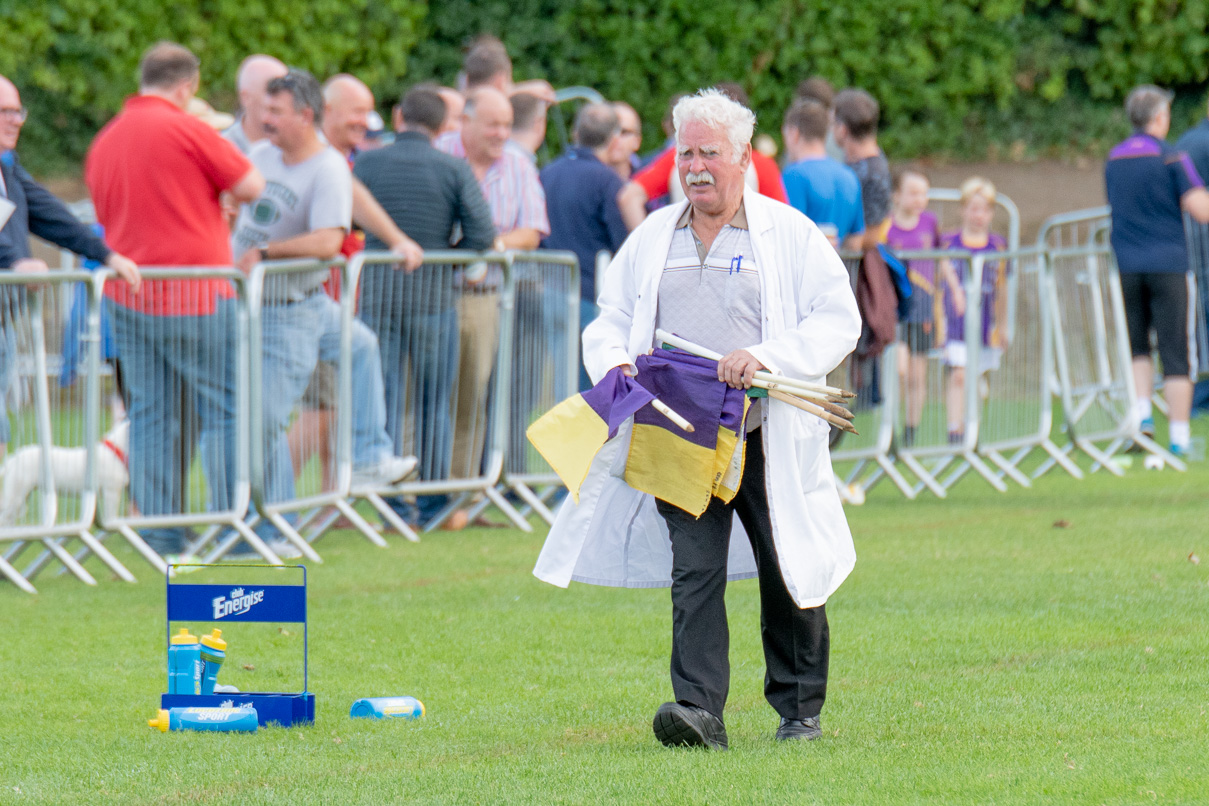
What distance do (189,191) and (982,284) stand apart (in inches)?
204

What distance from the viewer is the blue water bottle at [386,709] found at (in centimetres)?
567

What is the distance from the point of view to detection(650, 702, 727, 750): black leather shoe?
5.12 m

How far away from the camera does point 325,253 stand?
9.09 m

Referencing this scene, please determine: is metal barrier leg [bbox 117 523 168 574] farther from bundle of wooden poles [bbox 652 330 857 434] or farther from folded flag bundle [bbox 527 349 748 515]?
bundle of wooden poles [bbox 652 330 857 434]

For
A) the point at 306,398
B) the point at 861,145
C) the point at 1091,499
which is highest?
the point at 861,145

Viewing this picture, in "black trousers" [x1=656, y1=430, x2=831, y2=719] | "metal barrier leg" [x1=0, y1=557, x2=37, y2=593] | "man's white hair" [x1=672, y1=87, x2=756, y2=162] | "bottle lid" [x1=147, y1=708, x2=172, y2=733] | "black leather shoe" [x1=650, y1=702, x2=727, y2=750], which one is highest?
"man's white hair" [x1=672, y1=87, x2=756, y2=162]

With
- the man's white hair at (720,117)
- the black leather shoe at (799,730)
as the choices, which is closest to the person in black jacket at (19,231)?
the man's white hair at (720,117)

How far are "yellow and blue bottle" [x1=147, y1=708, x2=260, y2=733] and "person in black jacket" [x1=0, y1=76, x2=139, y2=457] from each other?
2.79m

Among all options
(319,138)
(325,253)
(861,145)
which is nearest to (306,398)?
(325,253)

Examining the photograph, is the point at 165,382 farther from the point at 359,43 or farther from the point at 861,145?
the point at 359,43

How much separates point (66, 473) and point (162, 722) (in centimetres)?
294

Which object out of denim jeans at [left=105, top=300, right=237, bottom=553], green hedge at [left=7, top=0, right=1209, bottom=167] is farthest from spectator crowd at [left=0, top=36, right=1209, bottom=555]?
green hedge at [left=7, top=0, right=1209, bottom=167]

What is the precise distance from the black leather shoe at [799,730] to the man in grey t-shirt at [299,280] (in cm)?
407

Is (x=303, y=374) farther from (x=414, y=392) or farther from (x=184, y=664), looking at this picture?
(x=184, y=664)
